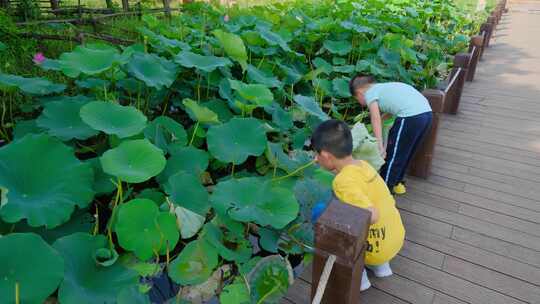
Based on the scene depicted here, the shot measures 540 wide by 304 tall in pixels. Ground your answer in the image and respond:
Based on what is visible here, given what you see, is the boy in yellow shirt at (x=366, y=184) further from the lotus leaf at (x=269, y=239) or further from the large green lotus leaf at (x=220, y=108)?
the large green lotus leaf at (x=220, y=108)

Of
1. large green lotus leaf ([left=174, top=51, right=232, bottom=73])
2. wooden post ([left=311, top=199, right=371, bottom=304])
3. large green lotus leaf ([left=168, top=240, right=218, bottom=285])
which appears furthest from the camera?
large green lotus leaf ([left=174, top=51, right=232, bottom=73])

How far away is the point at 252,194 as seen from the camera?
58.1 inches

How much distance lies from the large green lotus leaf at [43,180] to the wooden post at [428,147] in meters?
1.76

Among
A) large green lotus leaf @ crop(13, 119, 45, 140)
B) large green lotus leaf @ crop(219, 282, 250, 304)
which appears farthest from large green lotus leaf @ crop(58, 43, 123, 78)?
large green lotus leaf @ crop(219, 282, 250, 304)

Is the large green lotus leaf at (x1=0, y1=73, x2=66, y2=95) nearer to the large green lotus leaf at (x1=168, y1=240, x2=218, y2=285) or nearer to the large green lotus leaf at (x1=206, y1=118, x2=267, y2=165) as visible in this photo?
the large green lotus leaf at (x1=206, y1=118, x2=267, y2=165)

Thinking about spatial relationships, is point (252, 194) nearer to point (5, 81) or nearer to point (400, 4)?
point (5, 81)

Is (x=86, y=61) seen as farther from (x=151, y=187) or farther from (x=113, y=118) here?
(x=151, y=187)

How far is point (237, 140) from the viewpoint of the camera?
1.79m

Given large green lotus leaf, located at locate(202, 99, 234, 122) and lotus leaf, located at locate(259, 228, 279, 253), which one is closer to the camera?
lotus leaf, located at locate(259, 228, 279, 253)

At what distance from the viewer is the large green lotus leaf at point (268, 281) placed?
1285 millimetres

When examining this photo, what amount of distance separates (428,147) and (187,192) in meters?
1.47

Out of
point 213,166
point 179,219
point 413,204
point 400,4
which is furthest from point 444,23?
point 179,219

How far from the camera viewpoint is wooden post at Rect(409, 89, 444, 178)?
2146 mm

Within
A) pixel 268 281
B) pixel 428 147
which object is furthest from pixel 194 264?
pixel 428 147
